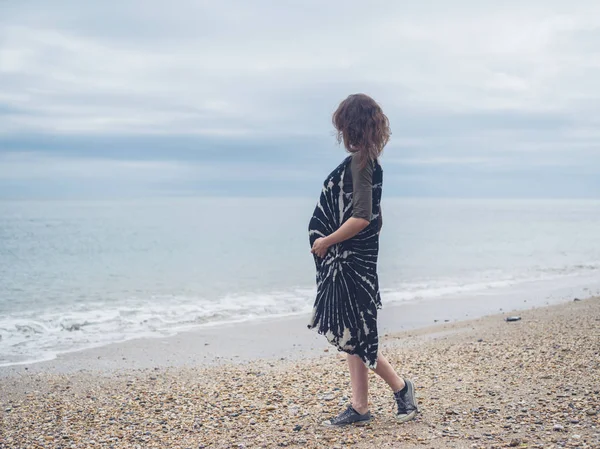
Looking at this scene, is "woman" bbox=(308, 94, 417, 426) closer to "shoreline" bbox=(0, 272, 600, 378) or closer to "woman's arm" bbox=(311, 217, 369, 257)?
"woman's arm" bbox=(311, 217, 369, 257)

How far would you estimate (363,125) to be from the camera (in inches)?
178

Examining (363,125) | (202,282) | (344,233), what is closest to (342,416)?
(344,233)

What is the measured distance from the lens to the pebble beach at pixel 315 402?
4770 millimetres

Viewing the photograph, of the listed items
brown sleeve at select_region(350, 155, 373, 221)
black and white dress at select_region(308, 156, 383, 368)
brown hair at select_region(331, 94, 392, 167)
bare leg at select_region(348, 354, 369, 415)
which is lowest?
bare leg at select_region(348, 354, 369, 415)

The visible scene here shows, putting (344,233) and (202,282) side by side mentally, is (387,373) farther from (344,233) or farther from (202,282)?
(202,282)

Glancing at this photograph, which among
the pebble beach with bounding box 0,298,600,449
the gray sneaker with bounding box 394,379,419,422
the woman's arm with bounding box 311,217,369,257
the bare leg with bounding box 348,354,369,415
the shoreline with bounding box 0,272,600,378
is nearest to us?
the woman's arm with bounding box 311,217,369,257

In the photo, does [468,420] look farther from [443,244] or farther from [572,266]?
[443,244]

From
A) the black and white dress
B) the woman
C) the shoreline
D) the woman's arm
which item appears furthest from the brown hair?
the shoreline

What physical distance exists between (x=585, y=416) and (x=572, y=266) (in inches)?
841

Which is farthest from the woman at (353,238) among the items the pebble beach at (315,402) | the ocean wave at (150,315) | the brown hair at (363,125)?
the ocean wave at (150,315)

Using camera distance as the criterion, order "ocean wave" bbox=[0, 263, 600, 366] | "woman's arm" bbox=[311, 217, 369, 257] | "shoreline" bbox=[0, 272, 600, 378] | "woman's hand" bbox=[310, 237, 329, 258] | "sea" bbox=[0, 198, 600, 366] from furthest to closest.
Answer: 1. "sea" bbox=[0, 198, 600, 366]
2. "ocean wave" bbox=[0, 263, 600, 366]
3. "shoreline" bbox=[0, 272, 600, 378]
4. "woman's hand" bbox=[310, 237, 329, 258]
5. "woman's arm" bbox=[311, 217, 369, 257]

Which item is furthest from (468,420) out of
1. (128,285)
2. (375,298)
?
(128,285)

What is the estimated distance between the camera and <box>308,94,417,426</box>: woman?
14.8 ft

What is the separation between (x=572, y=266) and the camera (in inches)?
959
